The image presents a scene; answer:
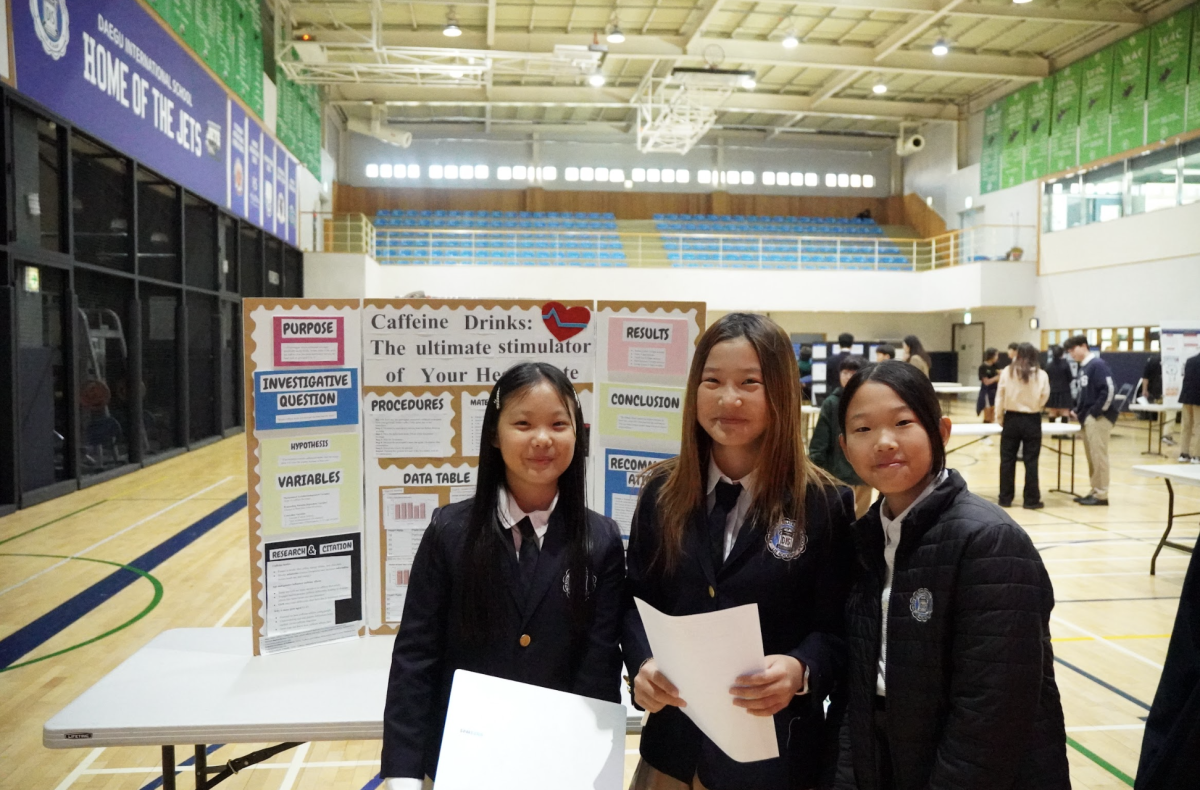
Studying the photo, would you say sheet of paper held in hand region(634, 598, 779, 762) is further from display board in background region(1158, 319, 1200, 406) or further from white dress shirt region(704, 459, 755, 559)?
display board in background region(1158, 319, 1200, 406)

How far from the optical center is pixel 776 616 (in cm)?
148

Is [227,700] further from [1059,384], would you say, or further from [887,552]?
[1059,384]

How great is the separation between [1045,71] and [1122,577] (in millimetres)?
16279

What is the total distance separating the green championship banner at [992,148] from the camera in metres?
19.4

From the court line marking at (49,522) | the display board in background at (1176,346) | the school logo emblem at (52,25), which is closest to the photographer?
the court line marking at (49,522)

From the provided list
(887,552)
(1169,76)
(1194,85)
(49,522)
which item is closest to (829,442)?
(887,552)

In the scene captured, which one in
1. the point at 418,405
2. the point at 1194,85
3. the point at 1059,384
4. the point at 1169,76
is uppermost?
the point at 1169,76

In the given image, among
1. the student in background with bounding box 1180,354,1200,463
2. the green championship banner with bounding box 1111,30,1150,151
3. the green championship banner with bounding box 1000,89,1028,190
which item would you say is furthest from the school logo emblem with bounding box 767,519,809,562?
the green championship banner with bounding box 1000,89,1028,190

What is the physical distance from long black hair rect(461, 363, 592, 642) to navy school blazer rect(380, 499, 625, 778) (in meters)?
0.02

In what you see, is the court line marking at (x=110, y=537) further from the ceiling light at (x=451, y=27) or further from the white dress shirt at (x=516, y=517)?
the ceiling light at (x=451, y=27)

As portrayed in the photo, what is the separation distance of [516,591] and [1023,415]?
25.1ft

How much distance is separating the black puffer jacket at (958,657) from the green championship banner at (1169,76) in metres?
16.9

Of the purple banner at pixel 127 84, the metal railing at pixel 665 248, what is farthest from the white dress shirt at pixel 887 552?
the metal railing at pixel 665 248

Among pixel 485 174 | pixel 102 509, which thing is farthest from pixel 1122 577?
pixel 485 174
